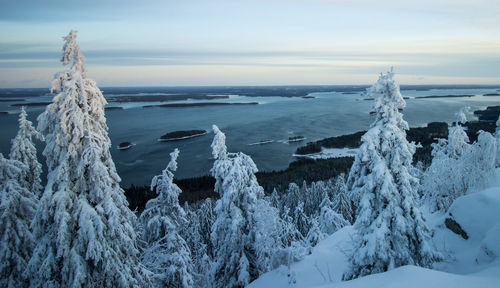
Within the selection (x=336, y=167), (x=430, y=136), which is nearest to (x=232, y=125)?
(x=336, y=167)

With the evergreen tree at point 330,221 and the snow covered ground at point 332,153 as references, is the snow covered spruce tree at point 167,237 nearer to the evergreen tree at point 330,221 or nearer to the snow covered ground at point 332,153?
the evergreen tree at point 330,221

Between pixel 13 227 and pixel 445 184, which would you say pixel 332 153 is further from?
pixel 13 227

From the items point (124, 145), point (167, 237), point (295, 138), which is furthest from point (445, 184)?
point (295, 138)

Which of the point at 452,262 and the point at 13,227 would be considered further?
the point at 13,227

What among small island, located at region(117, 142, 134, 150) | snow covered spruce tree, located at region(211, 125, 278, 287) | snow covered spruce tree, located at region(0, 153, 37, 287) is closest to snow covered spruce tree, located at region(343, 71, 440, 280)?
snow covered spruce tree, located at region(211, 125, 278, 287)

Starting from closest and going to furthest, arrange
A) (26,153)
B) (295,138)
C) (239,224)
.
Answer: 1. (26,153)
2. (239,224)
3. (295,138)

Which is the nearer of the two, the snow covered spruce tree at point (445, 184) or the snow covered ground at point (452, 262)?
the snow covered ground at point (452, 262)

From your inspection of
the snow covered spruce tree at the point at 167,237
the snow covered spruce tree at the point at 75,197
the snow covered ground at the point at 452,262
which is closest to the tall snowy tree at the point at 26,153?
the snow covered spruce tree at the point at 75,197
